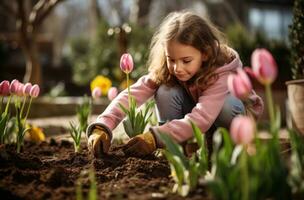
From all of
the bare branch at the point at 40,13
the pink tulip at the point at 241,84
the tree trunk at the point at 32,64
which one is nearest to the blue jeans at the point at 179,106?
the pink tulip at the point at 241,84

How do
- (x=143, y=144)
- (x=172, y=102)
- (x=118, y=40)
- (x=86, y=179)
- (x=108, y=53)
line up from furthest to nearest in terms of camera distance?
(x=108, y=53) < (x=118, y=40) < (x=172, y=102) < (x=143, y=144) < (x=86, y=179)

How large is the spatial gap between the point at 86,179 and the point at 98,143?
477 mm

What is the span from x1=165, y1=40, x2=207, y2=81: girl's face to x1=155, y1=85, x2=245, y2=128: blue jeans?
22 centimetres

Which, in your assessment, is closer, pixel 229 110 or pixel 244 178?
pixel 244 178

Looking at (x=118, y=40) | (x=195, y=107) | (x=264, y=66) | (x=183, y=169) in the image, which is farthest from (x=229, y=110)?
(x=118, y=40)

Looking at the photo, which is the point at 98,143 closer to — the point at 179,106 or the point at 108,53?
the point at 179,106

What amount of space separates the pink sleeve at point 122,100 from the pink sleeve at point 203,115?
16.3 inches

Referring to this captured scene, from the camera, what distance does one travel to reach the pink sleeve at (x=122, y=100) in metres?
2.48

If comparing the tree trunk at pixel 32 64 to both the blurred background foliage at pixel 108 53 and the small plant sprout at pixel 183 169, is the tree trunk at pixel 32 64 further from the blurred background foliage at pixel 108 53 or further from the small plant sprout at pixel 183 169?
the small plant sprout at pixel 183 169

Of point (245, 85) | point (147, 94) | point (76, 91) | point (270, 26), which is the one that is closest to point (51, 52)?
point (76, 91)

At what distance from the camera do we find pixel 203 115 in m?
2.20

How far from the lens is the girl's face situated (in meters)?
2.27

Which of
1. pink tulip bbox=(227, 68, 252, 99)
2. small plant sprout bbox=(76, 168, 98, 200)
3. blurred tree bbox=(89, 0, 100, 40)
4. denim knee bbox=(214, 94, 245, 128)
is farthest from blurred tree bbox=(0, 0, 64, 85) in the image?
pink tulip bbox=(227, 68, 252, 99)

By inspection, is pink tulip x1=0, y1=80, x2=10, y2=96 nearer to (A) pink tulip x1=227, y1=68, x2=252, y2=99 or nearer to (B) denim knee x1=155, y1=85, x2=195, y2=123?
(B) denim knee x1=155, y1=85, x2=195, y2=123
